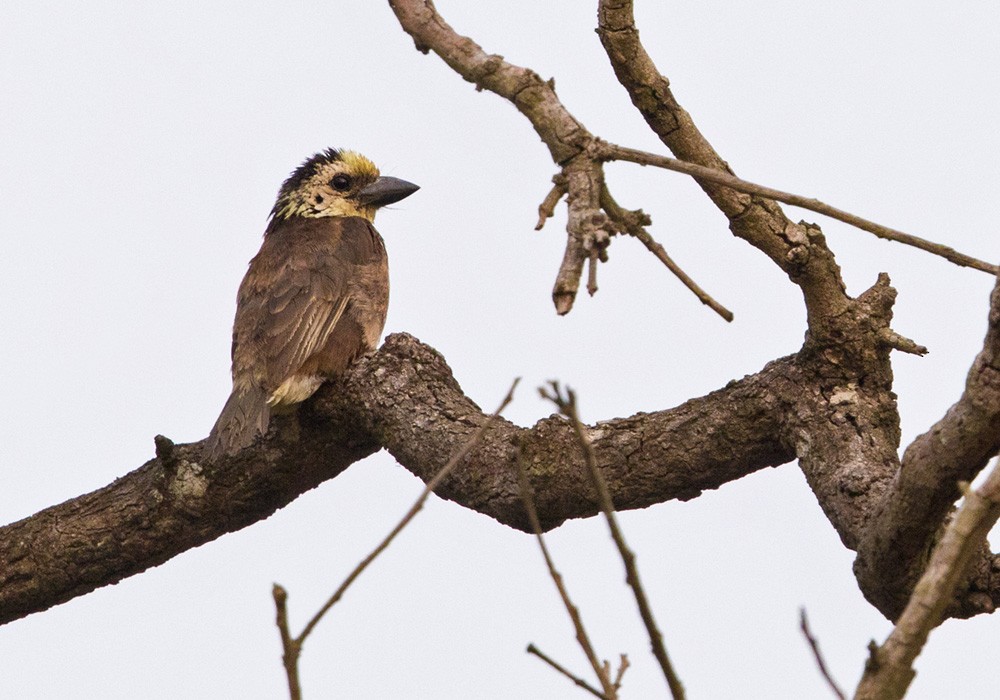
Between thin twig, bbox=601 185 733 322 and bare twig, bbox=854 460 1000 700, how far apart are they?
2.46 ft

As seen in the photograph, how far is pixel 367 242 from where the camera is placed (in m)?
5.81

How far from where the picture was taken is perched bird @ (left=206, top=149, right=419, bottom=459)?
4703 mm

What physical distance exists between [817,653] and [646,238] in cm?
99

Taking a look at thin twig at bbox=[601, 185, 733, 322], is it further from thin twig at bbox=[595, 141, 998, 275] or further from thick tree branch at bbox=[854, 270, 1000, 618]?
thick tree branch at bbox=[854, 270, 1000, 618]

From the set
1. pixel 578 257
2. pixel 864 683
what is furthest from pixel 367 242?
pixel 864 683

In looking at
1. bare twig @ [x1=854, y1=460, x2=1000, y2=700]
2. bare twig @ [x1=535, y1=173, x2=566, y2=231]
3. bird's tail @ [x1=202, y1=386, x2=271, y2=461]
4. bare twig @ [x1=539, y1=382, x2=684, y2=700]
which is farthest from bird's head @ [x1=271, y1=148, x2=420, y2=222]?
bare twig @ [x1=854, y1=460, x2=1000, y2=700]

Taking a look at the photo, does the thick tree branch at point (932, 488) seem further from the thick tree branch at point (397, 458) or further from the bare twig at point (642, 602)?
the bare twig at point (642, 602)

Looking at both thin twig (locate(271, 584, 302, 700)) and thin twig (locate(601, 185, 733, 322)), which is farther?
thin twig (locate(601, 185, 733, 322))

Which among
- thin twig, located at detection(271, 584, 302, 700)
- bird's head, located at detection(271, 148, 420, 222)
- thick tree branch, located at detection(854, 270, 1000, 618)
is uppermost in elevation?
bird's head, located at detection(271, 148, 420, 222)

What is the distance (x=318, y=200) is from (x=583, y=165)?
3.95 metres

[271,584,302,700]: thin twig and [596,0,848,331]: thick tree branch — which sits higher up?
[596,0,848,331]: thick tree branch

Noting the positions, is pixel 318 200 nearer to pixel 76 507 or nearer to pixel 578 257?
pixel 76 507

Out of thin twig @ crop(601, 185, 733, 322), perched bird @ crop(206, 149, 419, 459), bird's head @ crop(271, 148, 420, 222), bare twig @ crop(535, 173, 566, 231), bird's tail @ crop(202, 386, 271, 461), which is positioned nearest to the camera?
thin twig @ crop(601, 185, 733, 322)

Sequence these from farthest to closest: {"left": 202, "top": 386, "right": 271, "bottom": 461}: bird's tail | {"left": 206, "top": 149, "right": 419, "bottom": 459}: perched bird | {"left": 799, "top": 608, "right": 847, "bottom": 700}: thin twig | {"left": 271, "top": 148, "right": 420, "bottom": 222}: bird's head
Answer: {"left": 271, "top": 148, "right": 420, "bottom": 222}: bird's head → {"left": 206, "top": 149, "right": 419, "bottom": 459}: perched bird → {"left": 202, "top": 386, "right": 271, "bottom": 461}: bird's tail → {"left": 799, "top": 608, "right": 847, "bottom": 700}: thin twig
